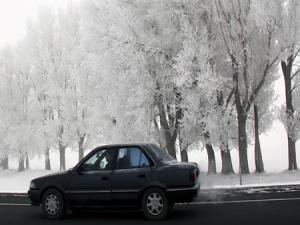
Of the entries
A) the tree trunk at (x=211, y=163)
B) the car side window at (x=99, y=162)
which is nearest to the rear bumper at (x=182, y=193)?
the car side window at (x=99, y=162)

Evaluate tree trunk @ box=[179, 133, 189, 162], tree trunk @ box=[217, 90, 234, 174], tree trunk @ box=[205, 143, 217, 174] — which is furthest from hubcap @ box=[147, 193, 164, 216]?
tree trunk @ box=[205, 143, 217, 174]

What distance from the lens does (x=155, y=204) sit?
33.6 ft

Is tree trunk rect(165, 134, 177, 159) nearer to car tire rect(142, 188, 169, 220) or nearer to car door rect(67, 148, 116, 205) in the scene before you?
→ car door rect(67, 148, 116, 205)

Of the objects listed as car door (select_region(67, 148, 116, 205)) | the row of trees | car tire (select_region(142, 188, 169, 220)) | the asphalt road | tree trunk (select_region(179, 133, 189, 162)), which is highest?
the row of trees

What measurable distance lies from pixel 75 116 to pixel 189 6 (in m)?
17.9

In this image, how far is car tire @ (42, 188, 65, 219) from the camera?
35.8ft

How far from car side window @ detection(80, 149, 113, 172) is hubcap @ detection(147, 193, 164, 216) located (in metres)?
1.26

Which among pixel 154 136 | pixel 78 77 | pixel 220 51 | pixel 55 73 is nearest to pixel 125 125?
Answer: pixel 154 136

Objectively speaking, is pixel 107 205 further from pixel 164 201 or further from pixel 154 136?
pixel 154 136

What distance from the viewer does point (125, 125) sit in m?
27.1

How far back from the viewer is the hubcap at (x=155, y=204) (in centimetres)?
1019

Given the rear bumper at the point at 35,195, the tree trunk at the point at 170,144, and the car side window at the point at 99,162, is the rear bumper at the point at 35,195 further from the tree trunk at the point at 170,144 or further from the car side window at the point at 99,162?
the tree trunk at the point at 170,144

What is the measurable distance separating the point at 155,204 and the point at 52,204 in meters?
2.51

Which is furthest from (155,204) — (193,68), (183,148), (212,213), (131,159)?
(183,148)
